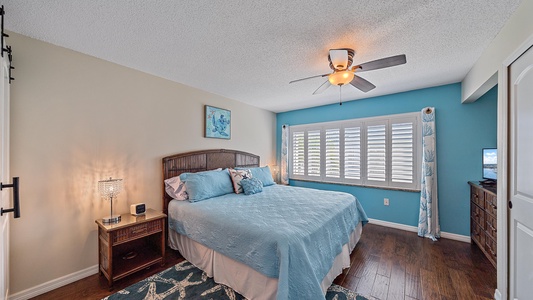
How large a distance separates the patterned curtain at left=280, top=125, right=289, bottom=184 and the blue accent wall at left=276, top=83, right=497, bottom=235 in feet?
6.44

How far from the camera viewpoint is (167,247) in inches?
112

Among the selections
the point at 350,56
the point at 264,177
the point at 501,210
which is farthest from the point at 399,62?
the point at 264,177

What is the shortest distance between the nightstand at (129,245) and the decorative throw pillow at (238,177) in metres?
1.12

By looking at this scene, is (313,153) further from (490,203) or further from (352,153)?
(490,203)

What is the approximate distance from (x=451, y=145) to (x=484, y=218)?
3.79ft

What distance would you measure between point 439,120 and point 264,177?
10.0 ft

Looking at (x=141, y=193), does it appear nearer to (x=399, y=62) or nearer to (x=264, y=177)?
(x=264, y=177)

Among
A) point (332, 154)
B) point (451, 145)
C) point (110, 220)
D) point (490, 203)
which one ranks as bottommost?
point (110, 220)

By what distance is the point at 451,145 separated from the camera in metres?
3.22

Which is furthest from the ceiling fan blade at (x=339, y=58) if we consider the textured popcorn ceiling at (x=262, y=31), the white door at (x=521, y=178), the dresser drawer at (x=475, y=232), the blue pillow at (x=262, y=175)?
the dresser drawer at (x=475, y=232)

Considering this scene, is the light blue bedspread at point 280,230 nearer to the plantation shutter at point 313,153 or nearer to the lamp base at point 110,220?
the lamp base at point 110,220

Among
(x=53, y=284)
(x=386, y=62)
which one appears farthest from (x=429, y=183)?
(x=53, y=284)

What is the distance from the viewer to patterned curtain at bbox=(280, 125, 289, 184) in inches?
199

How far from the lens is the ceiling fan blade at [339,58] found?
6.30 ft
